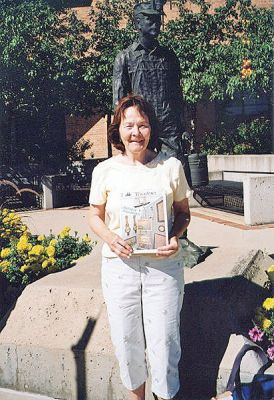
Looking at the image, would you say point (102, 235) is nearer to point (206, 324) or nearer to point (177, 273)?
point (177, 273)

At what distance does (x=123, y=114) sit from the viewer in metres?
2.87

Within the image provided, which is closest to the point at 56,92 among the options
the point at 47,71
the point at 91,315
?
the point at 47,71

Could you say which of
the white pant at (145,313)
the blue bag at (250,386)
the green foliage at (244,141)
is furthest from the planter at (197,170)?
the white pant at (145,313)

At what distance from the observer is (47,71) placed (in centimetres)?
1433

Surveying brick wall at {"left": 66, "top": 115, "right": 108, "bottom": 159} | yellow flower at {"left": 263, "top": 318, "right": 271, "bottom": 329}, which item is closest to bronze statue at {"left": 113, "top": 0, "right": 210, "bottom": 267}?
yellow flower at {"left": 263, "top": 318, "right": 271, "bottom": 329}

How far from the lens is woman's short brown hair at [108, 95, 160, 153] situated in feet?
9.38

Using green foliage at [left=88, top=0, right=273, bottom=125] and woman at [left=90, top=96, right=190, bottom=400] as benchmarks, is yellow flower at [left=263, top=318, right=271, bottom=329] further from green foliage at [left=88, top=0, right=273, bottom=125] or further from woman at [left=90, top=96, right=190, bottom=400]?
green foliage at [left=88, top=0, right=273, bottom=125]

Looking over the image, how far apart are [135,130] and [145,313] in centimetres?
95

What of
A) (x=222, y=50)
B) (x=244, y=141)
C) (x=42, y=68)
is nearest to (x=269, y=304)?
(x=42, y=68)

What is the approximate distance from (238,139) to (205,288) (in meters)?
15.9

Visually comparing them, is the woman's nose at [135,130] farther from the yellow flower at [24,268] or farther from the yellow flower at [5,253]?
the yellow flower at [5,253]

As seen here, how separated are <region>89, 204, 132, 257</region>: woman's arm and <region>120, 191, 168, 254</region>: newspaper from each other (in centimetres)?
3

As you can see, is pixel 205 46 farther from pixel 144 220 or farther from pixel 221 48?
pixel 144 220

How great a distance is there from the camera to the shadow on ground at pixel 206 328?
349cm
